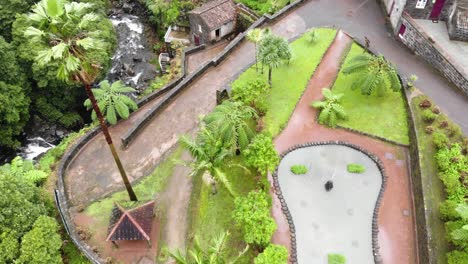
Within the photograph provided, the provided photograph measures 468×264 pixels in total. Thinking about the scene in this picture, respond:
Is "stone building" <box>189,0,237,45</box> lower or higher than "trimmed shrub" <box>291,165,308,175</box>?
higher

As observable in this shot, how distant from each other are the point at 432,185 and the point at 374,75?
915 centimetres

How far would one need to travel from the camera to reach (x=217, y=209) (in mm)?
26562

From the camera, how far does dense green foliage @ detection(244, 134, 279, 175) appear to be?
80.5 feet

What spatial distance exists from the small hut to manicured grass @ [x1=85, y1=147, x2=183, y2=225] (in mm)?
1239

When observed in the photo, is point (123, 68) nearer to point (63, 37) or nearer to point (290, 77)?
point (290, 77)

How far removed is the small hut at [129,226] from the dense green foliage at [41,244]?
3164 mm

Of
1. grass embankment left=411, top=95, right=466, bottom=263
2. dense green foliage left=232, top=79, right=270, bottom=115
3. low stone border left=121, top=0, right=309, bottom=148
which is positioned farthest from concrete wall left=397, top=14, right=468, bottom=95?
dense green foliage left=232, top=79, right=270, bottom=115

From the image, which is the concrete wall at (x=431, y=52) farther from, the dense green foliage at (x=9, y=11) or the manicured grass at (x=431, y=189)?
the dense green foliage at (x=9, y=11)

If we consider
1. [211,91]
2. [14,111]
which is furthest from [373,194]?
[14,111]

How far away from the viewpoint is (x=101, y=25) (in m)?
43.1

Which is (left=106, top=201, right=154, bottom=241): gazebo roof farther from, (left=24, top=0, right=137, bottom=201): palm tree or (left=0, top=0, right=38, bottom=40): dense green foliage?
(left=0, top=0, right=38, bottom=40): dense green foliage

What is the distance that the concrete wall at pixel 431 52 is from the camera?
32.2 meters

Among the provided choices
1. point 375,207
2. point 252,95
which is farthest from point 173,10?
point 375,207

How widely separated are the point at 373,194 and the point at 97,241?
18.3 meters
